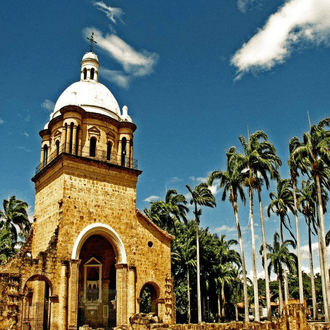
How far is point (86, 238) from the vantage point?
82.3 ft

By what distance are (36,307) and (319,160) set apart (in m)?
21.4

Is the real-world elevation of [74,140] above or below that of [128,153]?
above

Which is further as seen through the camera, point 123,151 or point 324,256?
point 123,151

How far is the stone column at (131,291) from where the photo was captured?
25144 millimetres

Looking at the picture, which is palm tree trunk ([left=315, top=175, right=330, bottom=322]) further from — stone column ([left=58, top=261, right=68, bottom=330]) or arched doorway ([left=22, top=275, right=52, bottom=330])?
arched doorway ([left=22, top=275, right=52, bottom=330])

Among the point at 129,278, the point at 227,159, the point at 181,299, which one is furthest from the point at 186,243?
the point at 129,278

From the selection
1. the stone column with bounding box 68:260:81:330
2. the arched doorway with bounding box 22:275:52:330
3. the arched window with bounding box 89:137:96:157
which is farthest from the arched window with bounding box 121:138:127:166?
the arched doorway with bounding box 22:275:52:330

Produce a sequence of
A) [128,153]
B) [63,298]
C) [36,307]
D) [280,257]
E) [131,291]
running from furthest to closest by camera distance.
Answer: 1. [280,257]
2. [128,153]
3. [131,291]
4. [36,307]
5. [63,298]

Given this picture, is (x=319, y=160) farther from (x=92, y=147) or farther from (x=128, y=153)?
(x=92, y=147)

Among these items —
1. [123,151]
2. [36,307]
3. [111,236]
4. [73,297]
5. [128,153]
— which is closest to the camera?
[73,297]

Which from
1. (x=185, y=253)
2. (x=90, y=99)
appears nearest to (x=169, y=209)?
(x=185, y=253)

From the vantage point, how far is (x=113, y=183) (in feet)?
90.2

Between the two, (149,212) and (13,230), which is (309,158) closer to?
(149,212)

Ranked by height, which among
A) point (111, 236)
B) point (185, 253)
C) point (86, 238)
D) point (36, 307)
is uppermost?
point (111, 236)
